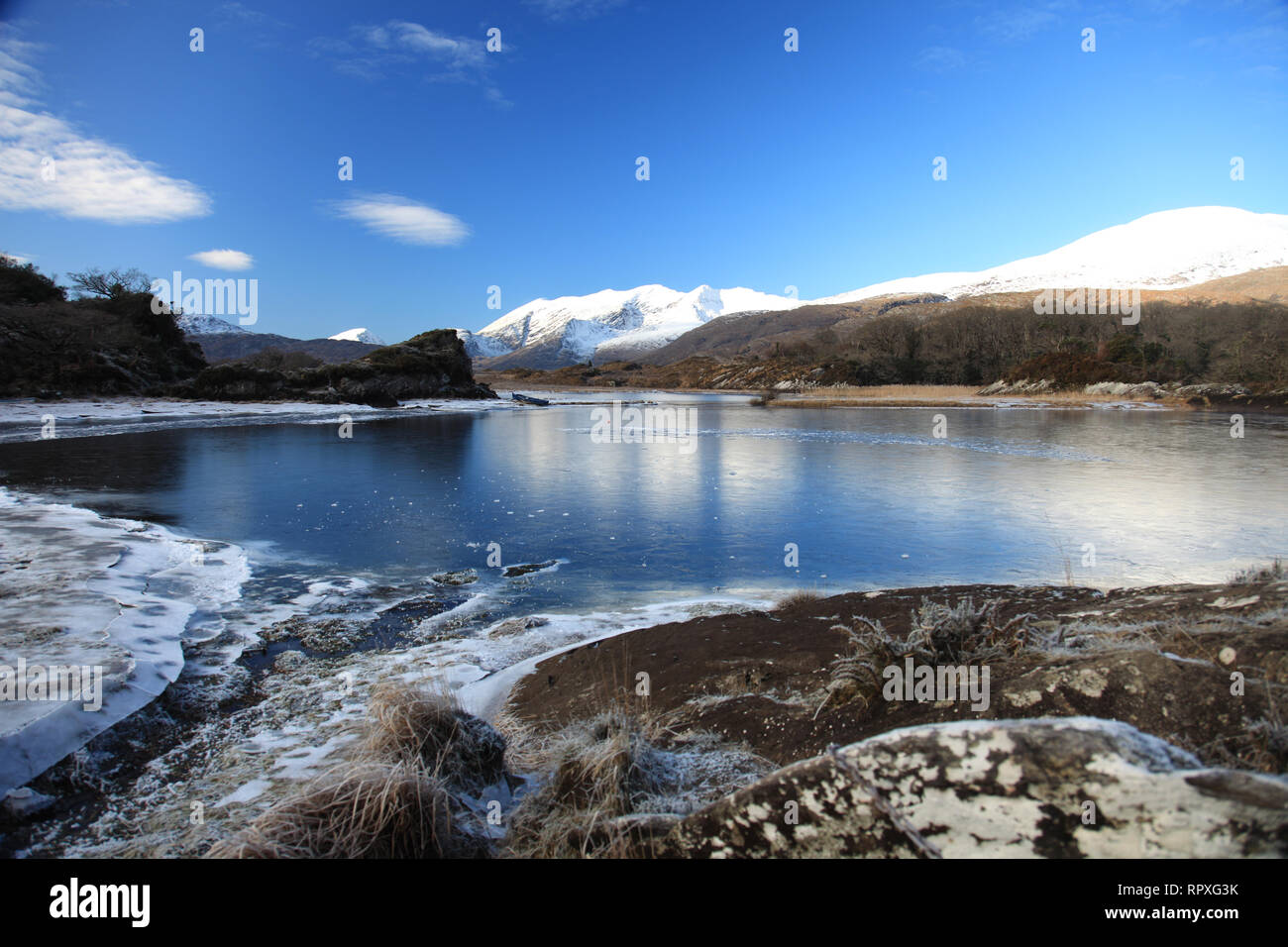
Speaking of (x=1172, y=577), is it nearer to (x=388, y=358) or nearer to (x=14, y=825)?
(x=14, y=825)

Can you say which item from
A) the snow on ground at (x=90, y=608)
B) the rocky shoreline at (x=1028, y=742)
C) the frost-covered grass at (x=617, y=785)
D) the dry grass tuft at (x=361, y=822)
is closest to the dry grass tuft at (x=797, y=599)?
the rocky shoreline at (x=1028, y=742)

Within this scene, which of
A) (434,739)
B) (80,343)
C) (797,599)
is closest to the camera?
(434,739)

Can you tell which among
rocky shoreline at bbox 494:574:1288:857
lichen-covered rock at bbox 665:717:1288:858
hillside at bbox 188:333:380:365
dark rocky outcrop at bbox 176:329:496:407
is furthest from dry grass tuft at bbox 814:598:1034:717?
hillside at bbox 188:333:380:365

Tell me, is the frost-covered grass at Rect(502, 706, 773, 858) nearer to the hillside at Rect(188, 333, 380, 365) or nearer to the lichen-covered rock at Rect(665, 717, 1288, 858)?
the lichen-covered rock at Rect(665, 717, 1288, 858)

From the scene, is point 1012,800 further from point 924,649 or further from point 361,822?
point 361,822

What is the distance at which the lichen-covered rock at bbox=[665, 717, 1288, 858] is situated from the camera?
5.44 ft

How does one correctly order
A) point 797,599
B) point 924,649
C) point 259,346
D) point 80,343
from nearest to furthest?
point 924,649 → point 797,599 → point 80,343 → point 259,346

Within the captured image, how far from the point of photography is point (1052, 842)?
1.79m

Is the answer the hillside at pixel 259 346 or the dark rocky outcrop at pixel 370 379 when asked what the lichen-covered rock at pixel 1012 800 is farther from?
the hillside at pixel 259 346

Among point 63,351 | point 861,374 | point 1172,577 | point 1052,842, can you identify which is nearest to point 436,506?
point 1172,577

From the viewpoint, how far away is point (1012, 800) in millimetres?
1864

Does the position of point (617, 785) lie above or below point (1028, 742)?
below

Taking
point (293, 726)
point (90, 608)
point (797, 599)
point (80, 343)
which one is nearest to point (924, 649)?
point (797, 599)
